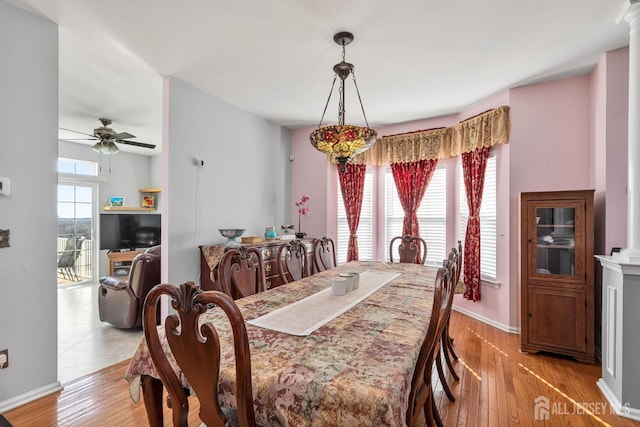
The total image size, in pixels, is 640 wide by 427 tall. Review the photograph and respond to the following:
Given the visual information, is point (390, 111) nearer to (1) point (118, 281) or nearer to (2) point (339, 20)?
(2) point (339, 20)

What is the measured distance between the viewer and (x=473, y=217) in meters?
4.04

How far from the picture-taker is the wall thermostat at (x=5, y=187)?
6.91 ft

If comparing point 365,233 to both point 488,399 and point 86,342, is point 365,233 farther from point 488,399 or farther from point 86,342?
point 86,342

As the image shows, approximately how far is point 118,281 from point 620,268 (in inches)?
181

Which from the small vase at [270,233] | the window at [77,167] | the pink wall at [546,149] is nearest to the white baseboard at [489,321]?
the pink wall at [546,149]

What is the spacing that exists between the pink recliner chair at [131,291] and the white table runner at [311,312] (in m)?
2.22

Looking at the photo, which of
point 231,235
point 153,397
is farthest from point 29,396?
point 231,235

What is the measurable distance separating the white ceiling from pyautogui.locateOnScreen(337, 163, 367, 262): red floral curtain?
1.24m

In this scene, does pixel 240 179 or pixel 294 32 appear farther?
pixel 240 179

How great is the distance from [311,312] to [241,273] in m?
0.68

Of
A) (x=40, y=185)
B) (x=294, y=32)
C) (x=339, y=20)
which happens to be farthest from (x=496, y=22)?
(x=40, y=185)

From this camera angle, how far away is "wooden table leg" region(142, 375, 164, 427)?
52.7 inches

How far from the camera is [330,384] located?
1.01 meters

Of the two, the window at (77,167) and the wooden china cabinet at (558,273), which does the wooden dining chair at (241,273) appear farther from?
the window at (77,167)
